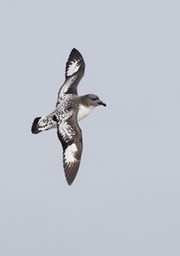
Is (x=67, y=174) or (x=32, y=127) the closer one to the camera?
(x=67, y=174)

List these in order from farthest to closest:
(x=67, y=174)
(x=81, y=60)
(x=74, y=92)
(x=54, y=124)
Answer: (x=81, y=60) → (x=74, y=92) → (x=54, y=124) → (x=67, y=174)

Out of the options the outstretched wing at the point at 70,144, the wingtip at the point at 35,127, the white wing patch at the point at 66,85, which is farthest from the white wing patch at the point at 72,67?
the outstretched wing at the point at 70,144

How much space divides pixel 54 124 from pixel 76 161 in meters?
3.10

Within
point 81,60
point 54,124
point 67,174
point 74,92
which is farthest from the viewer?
point 81,60

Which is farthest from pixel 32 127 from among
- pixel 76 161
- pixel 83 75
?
pixel 83 75

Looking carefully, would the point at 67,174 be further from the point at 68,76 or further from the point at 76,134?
the point at 68,76

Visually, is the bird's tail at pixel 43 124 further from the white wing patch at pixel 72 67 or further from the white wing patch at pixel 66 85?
the white wing patch at pixel 72 67

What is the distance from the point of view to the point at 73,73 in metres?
49.2

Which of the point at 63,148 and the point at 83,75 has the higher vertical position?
Answer: the point at 83,75

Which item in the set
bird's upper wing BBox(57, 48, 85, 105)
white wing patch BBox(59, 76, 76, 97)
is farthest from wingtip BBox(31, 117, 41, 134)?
white wing patch BBox(59, 76, 76, 97)

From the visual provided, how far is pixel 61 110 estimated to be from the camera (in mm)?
42531

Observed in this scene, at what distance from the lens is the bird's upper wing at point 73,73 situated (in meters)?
46.6

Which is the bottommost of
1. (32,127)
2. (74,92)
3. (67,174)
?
(67,174)

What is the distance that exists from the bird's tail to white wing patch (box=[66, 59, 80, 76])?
7.46m
